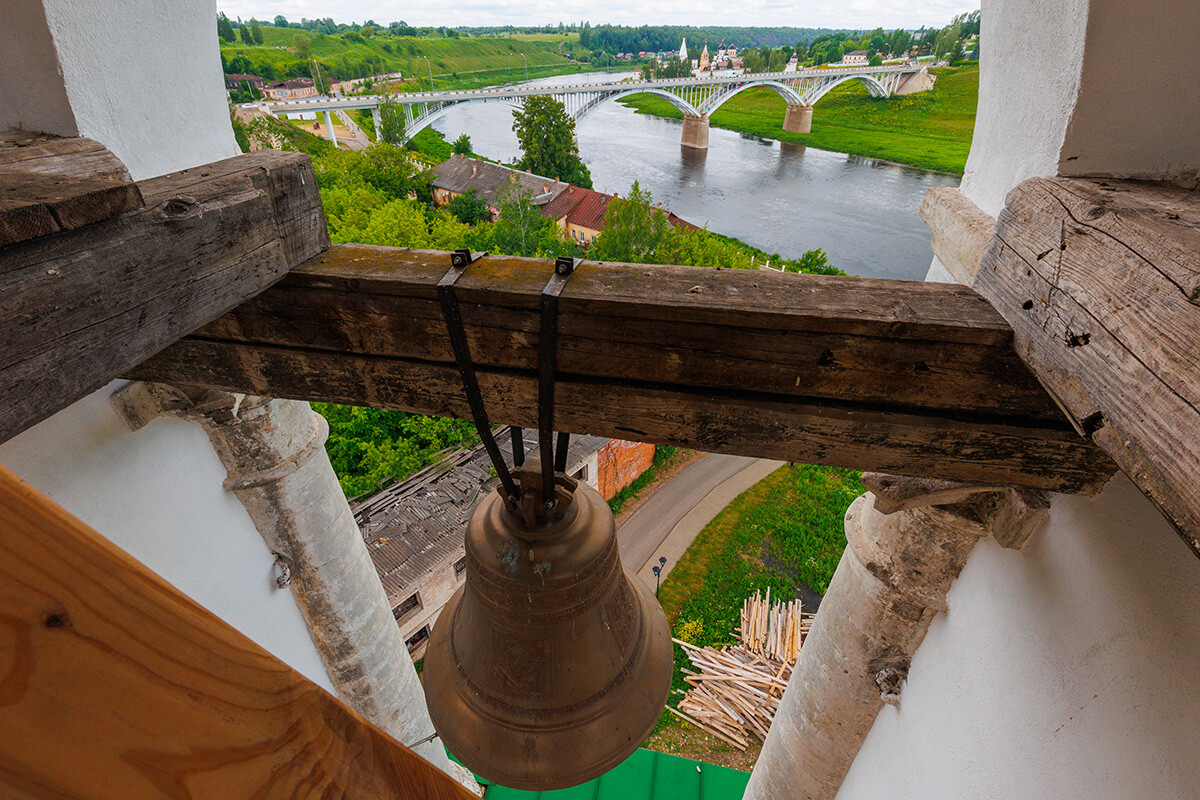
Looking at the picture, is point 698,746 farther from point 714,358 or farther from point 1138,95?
point 1138,95

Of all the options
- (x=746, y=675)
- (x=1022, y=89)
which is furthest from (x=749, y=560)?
(x=1022, y=89)

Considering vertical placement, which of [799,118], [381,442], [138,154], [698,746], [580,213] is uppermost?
[138,154]

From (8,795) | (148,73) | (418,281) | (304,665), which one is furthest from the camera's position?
(304,665)

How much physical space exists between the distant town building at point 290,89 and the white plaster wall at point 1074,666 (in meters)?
54.9

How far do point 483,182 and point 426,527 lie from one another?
67.7 feet

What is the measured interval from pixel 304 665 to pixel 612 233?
53.4 ft

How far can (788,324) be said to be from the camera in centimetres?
120

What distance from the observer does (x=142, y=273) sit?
44.0 inches

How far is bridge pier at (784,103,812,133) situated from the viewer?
42.1m

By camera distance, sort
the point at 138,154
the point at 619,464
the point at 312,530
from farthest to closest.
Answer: the point at 619,464 < the point at 312,530 < the point at 138,154

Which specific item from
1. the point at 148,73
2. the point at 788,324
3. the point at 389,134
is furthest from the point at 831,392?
the point at 389,134

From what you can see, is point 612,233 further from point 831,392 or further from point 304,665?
point 831,392

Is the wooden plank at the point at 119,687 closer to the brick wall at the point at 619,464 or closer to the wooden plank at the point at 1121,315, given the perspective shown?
the wooden plank at the point at 1121,315

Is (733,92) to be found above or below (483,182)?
above
